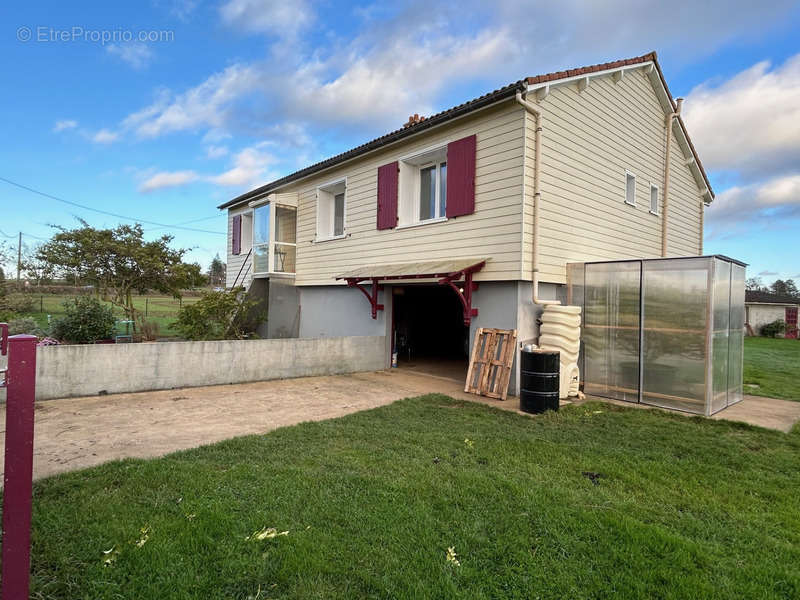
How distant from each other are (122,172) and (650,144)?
2405cm

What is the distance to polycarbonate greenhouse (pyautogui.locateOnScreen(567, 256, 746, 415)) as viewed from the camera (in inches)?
263

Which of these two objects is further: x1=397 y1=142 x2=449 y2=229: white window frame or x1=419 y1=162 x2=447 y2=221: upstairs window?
x1=397 y1=142 x2=449 y2=229: white window frame

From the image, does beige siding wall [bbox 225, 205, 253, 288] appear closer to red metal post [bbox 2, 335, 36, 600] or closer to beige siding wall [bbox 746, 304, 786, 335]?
red metal post [bbox 2, 335, 36, 600]

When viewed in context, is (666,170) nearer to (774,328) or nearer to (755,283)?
(774,328)

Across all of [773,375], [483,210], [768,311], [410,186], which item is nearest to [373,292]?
[410,186]

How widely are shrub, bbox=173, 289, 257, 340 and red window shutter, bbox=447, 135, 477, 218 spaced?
6.20 m

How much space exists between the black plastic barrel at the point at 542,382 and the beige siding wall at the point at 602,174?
2.01 metres

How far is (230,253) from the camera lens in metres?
17.0

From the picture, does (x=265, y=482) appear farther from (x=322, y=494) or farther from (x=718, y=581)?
(x=718, y=581)

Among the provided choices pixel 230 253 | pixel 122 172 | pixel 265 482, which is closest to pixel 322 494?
pixel 265 482

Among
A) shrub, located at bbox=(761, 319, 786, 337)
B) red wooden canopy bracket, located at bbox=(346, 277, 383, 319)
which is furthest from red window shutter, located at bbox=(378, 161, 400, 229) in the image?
shrub, located at bbox=(761, 319, 786, 337)

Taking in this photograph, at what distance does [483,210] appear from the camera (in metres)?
8.23

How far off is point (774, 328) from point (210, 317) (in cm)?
3342

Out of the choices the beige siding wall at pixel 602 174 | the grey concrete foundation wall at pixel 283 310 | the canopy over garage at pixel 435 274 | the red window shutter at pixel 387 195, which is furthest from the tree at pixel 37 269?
the beige siding wall at pixel 602 174
